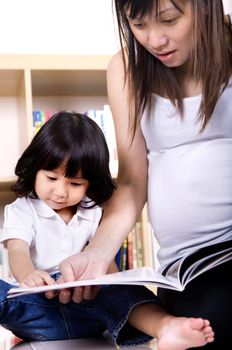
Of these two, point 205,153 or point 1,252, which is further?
point 1,252

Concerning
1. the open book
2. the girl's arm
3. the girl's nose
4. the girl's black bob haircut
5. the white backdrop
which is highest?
the white backdrop

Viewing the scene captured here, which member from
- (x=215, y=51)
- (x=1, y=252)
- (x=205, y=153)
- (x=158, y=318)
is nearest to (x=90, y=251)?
(x=158, y=318)

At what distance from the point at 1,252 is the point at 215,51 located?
4.74 feet

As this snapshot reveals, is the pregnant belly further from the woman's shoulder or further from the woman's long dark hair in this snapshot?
the woman's shoulder

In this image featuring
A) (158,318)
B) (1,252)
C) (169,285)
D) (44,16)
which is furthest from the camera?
(44,16)

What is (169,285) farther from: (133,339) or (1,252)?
(1,252)

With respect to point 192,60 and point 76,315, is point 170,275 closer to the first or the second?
point 76,315

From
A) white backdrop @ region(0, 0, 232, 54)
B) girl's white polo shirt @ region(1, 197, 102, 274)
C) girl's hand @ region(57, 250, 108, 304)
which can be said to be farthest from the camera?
white backdrop @ region(0, 0, 232, 54)

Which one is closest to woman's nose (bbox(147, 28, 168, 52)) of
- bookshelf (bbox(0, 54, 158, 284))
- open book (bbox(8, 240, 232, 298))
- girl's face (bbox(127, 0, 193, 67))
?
girl's face (bbox(127, 0, 193, 67))

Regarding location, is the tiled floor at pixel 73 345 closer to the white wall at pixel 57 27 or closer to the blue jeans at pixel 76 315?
the blue jeans at pixel 76 315

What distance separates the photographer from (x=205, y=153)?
113 cm

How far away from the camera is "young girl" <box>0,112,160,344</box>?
1203mm

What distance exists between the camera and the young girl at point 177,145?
1.05 meters

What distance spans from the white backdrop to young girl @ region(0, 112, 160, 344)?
113 centimetres
